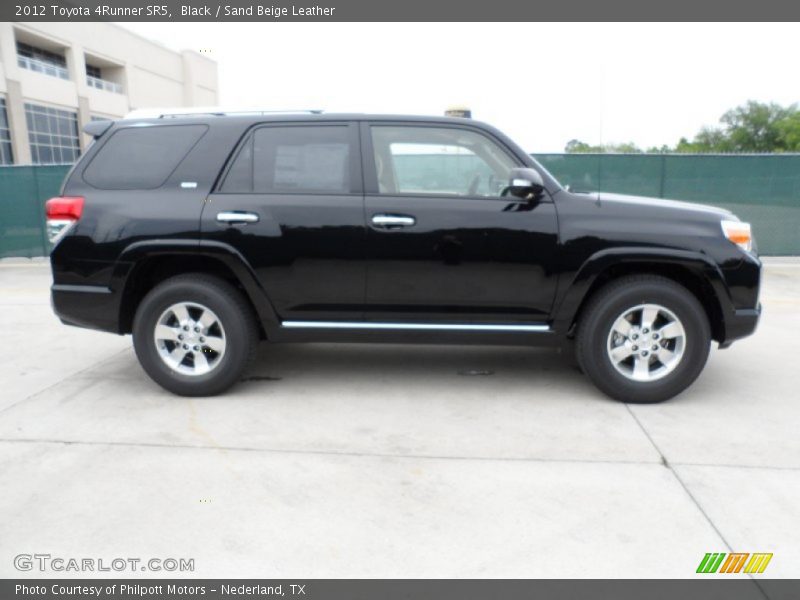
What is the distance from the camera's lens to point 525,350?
18.9ft

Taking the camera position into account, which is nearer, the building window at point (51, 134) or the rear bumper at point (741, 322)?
the rear bumper at point (741, 322)

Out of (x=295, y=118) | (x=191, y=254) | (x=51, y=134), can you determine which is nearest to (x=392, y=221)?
Answer: (x=295, y=118)

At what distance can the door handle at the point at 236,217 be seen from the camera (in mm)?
4305

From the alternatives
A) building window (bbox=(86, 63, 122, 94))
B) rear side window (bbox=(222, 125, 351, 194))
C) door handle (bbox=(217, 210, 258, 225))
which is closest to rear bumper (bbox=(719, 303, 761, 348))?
rear side window (bbox=(222, 125, 351, 194))

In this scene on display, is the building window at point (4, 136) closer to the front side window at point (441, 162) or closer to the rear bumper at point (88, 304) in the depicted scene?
the rear bumper at point (88, 304)

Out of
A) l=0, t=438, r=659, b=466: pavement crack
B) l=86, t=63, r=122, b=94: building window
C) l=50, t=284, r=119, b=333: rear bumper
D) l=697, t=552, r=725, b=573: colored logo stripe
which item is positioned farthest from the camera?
l=86, t=63, r=122, b=94: building window

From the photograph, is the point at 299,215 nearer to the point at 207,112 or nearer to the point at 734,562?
the point at 207,112

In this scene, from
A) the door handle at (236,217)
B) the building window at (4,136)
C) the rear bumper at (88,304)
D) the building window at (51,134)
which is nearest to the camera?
the door handle at (236,217)

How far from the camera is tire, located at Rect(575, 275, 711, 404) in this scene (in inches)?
166

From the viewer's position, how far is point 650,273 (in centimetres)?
436

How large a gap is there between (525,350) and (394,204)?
215 cm

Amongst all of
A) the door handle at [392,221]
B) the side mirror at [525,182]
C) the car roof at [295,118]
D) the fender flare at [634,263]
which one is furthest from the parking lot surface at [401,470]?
the car roof at [295,118]

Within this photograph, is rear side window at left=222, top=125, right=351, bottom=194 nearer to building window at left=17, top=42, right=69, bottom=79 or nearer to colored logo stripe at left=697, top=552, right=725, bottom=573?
colored logo stripe at left=697, top=552, right=725, bottom=573
